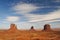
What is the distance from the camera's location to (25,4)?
9.59ft

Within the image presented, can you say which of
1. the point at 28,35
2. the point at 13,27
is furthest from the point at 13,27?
the point at 28,35

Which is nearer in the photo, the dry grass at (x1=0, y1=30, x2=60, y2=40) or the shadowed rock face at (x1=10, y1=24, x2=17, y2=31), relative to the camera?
the shadowed rock face at (x1=10, y1=24, x2=17, y2=31)

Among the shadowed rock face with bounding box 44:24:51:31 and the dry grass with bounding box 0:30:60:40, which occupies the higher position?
the shadowed rock face with bounding box 44:24:51:31

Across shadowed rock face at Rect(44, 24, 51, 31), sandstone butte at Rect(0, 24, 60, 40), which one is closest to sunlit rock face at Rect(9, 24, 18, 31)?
sandstone butte at Rect(0, 24, 60, 40)

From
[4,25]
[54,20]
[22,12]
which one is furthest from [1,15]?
[54,20]

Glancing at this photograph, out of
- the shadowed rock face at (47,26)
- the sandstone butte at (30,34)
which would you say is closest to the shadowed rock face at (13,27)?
the sandstone butte at (30,34)

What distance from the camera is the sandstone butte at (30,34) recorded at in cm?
290

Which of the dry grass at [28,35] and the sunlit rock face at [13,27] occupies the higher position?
the sunlit rock face at [13,27]

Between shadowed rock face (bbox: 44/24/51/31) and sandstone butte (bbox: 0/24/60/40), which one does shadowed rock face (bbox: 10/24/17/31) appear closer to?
sandstone butte (bbox: 0/24/60/40)

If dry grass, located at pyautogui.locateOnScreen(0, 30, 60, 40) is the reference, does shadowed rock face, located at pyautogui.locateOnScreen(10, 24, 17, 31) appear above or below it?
above

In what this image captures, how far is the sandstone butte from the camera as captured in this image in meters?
2.90

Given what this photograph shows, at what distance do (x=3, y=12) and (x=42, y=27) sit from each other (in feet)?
3.83

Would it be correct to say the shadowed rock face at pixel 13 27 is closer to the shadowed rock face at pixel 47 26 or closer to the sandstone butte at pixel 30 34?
the sandstone butte at pixel 30 34

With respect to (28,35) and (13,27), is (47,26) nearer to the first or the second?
(28,35)
